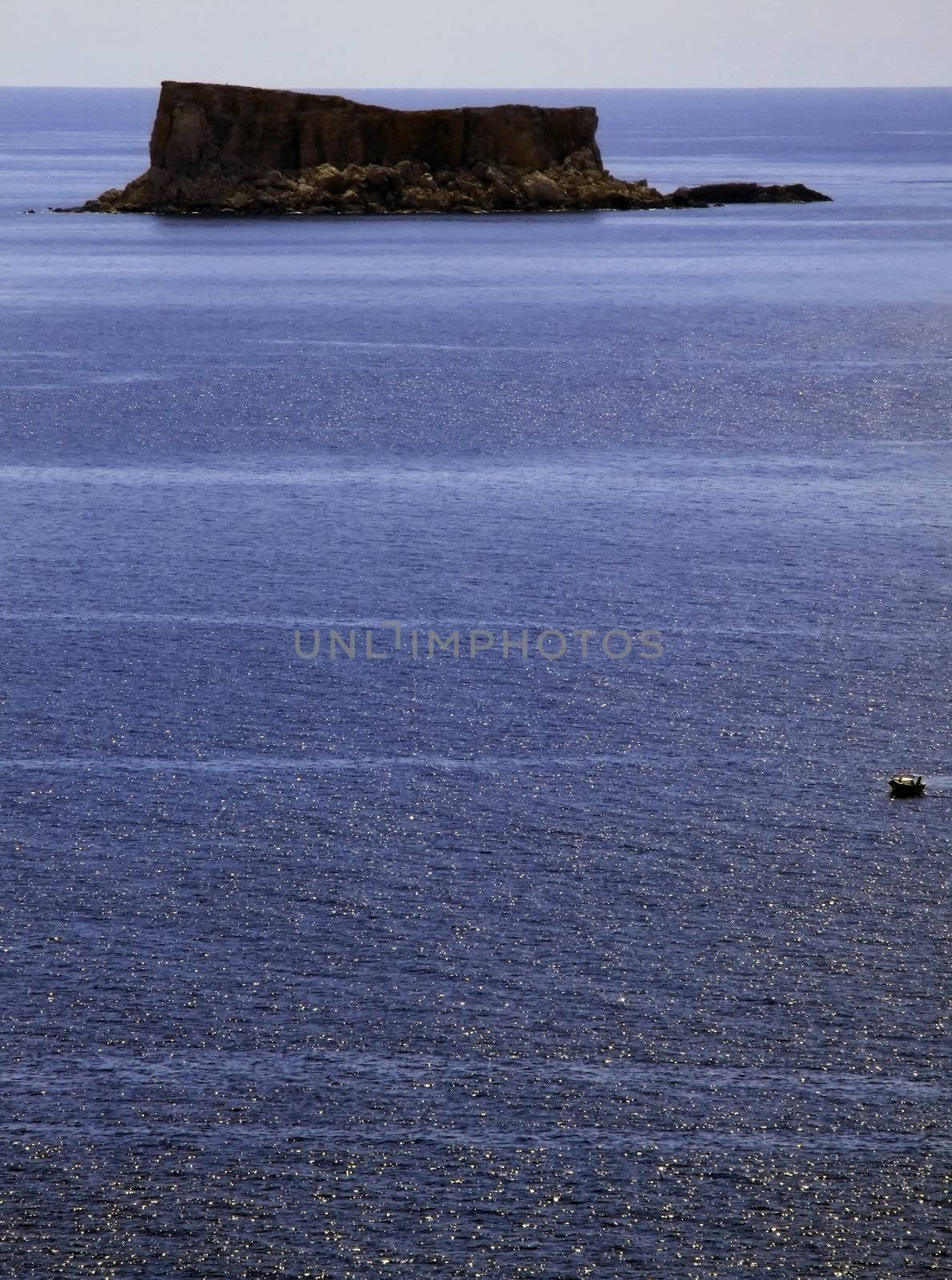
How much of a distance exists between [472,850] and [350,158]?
125m

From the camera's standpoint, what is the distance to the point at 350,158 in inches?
5689

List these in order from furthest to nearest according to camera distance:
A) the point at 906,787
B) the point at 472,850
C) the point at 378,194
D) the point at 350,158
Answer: the point at 378,194 → the point at 350,158 → the point at 906,787 → the point at 472,850

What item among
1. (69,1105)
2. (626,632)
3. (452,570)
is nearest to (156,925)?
(69,1105)

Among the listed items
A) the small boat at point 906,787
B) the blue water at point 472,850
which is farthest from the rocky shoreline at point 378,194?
the small boat at point 906,787

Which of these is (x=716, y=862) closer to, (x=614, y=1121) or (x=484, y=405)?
(x=614, y=1121)

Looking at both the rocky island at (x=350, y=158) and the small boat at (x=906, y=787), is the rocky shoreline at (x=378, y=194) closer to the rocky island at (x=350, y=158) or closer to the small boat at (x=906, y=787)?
the rocky island at (x=350, y=158)

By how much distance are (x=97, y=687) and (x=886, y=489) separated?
82.3 ft

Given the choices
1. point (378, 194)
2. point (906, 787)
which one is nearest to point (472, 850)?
point (906, 787)

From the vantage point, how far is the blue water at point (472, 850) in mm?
18359

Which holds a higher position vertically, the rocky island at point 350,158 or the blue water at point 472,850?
the rocky island at point 350,158

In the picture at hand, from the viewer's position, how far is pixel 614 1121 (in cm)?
1959

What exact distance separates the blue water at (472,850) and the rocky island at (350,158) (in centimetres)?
7954

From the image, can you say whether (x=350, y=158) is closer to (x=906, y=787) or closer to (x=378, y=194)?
(x=378, y=194)

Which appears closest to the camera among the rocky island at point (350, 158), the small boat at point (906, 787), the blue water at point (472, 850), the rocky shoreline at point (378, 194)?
the blue water at point (472, 850)
